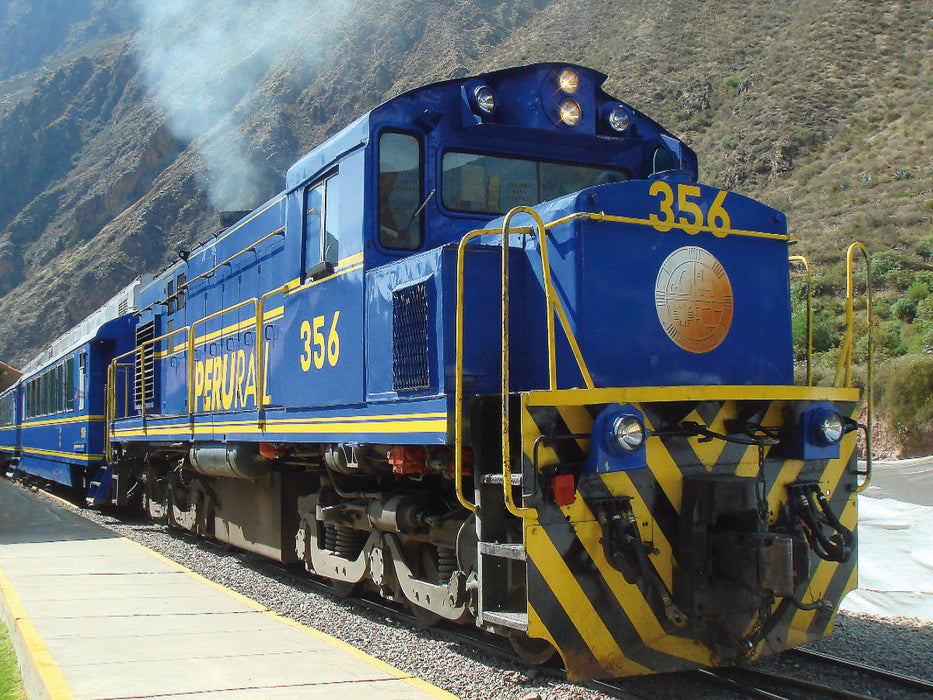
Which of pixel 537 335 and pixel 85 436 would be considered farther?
pixel 85 436

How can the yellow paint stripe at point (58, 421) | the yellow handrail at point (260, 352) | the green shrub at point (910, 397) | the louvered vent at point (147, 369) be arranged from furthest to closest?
the green shrub at point (910, 397), the yellow paint stripe at point (58, 421), the louvered vent at point (147, 369), the yellow handrail at point (260, 352)

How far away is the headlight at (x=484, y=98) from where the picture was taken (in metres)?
5.36

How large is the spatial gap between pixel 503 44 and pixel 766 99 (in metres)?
20.8

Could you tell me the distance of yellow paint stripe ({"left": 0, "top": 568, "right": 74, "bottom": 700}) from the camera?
399 cm

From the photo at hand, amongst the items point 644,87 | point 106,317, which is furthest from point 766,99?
point 106,317

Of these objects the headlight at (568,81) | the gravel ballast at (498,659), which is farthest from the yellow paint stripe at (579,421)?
the headlight at (568,81)

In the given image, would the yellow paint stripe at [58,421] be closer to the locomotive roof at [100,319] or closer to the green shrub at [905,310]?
the locomotive roof at [100,319]

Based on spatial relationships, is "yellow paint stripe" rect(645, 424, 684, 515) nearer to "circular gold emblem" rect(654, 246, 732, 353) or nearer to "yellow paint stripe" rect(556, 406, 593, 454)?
"yellow paint stripe" rect(556, 406, 593, 454)

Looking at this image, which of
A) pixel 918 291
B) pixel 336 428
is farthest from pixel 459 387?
pixel 918 291

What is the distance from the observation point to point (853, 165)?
29016 millimetres

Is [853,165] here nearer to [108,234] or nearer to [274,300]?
[274,300]

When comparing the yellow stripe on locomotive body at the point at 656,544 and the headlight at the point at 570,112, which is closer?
the yellow stripe on locomotive body at the point at 656,544

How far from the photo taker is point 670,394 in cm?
416

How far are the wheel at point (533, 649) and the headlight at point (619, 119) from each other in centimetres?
333
